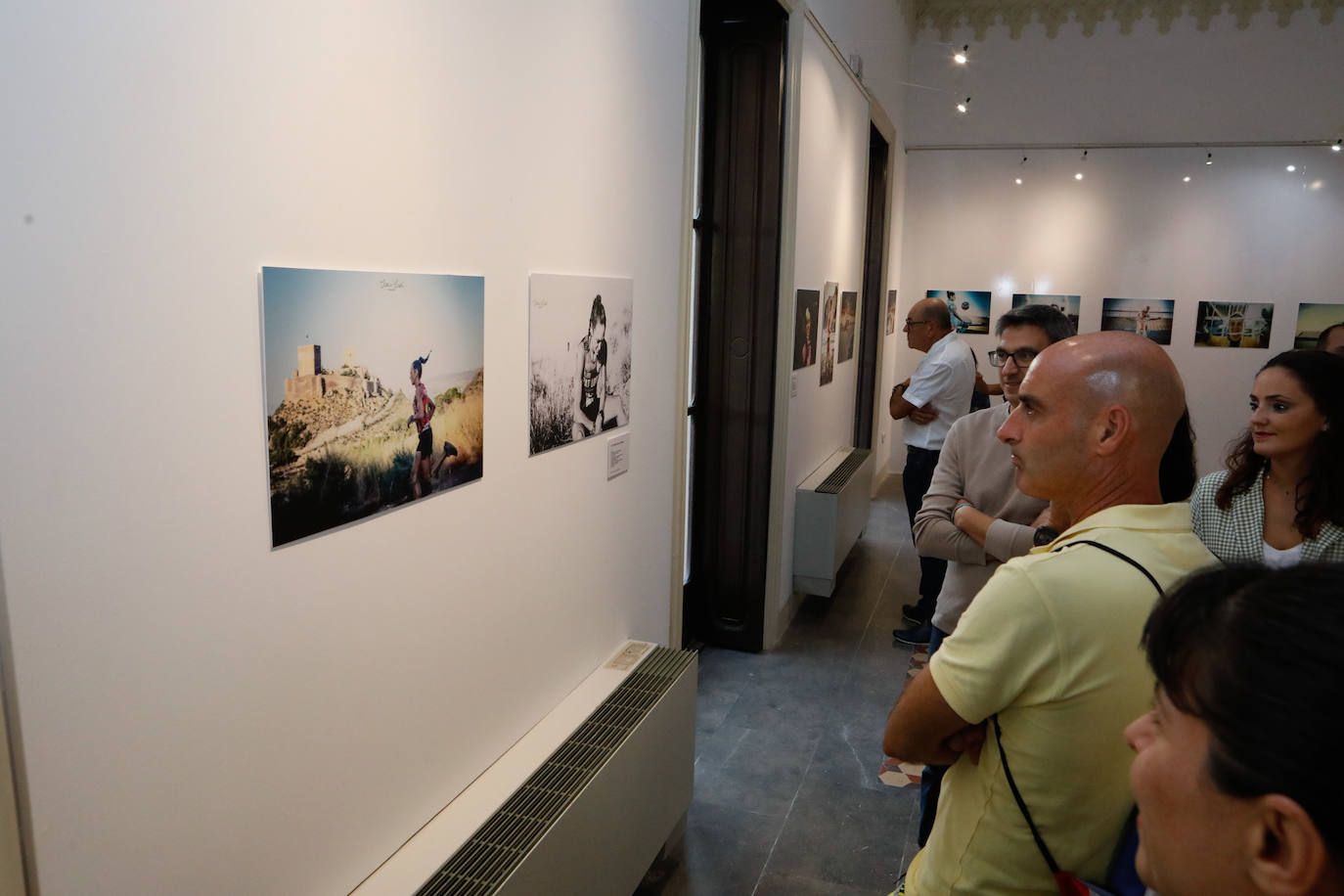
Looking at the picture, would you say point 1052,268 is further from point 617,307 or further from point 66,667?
point 66,667

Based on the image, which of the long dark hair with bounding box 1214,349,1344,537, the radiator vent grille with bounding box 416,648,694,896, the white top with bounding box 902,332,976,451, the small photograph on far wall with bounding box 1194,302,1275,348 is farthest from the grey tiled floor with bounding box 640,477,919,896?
the small photograph on far wall with bounding box 1194,302,1275,348

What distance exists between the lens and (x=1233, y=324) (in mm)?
10812

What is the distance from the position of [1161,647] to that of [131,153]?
5.37ft

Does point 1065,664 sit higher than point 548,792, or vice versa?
point 1065,664

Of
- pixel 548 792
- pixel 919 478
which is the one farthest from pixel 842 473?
pixel 548 792

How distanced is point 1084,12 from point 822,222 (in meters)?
6.18

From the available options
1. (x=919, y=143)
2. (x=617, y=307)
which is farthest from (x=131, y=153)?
(x=919, y=143)

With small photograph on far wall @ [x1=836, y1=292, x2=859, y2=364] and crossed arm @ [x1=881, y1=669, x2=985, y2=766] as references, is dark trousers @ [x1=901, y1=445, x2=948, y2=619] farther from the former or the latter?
crossed arm @ [x1=881, y1=669, x2=985, y2=766]

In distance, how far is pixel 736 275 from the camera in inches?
229

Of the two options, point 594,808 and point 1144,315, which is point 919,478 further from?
point 1144,315

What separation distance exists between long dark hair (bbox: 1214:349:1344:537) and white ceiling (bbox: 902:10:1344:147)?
8169 mm

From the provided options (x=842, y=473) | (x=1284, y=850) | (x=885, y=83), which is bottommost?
(x=842, y=473)

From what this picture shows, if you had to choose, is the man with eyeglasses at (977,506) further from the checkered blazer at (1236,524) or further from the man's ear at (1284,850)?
the man's ear at (1284,850)

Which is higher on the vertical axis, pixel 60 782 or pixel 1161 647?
pixel 1161 647
